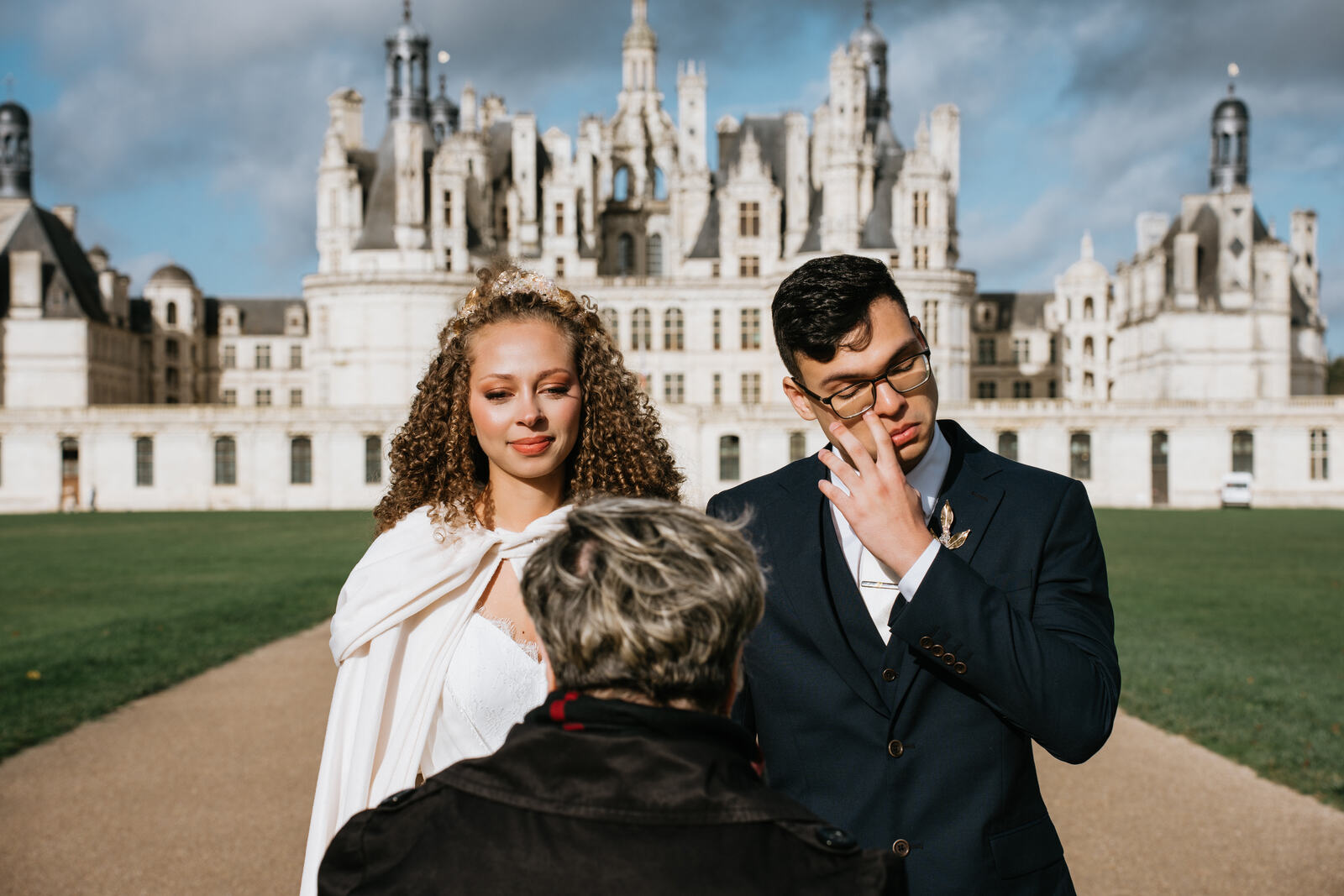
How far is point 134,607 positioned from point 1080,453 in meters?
37.5

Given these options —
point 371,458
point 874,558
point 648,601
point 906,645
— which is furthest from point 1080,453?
point 648,601

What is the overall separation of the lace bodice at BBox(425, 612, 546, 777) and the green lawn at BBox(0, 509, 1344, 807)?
609 cm

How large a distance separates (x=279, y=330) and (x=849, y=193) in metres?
34.8

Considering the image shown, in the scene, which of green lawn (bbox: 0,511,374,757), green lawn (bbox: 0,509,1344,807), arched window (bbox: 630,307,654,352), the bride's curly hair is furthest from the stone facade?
the bride's curly hair

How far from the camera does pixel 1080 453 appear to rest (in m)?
45.7

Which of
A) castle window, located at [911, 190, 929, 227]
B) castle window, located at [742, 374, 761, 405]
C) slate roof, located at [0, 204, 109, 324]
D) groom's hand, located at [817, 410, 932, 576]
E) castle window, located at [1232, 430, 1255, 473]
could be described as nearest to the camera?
groom's hand, located at [817, 410, 932, 576]

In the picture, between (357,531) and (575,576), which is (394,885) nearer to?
(575,576)

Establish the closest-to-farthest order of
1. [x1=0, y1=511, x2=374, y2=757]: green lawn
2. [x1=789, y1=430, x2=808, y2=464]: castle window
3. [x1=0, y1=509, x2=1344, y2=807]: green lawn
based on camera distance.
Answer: [x1=0, y1=509, x2=1344, y2=807]: green lawn → [x1=0, y1=511, x2=374, y2=757]: green lawn → [x1=789, y1=430, x2=808, y2=464]: castle window

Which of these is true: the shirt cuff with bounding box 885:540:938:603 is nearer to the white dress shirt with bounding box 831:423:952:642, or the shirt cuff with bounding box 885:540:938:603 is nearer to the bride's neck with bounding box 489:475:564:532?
the white dress shirt with bounding box 831:423:952:642

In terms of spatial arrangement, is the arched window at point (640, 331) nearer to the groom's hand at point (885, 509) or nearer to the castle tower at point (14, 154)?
the castle tower at point (14, 154)

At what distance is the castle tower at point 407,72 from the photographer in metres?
53.8

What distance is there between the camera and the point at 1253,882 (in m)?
6.08

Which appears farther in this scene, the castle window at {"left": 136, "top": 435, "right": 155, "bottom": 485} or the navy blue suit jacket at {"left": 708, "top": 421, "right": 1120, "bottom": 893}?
the castle window at {"left": 136, "top": 435, "right": 155, "bottom": 485}

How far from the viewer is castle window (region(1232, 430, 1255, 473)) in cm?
4481
